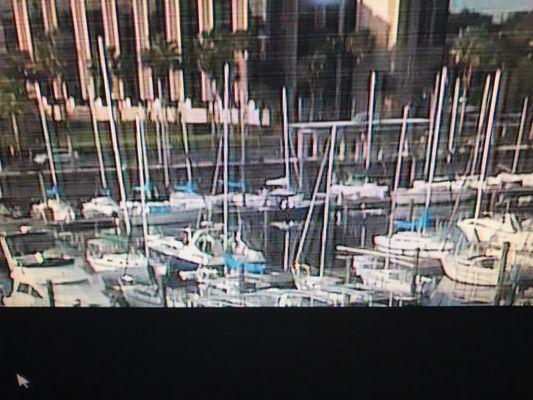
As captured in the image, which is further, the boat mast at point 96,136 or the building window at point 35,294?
the building window at point 35,294

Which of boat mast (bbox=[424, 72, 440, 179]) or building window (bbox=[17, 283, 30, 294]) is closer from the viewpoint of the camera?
boat mast (bbox=[424, 72, 440, 179])

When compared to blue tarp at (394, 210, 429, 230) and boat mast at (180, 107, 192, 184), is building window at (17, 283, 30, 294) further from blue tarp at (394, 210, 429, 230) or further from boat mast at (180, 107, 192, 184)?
blue tarp at (394, 210, 429, 230)

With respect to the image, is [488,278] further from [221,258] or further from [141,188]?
[141,188]

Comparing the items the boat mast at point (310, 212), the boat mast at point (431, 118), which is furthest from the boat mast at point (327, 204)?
the boat mast at point (431, 118)

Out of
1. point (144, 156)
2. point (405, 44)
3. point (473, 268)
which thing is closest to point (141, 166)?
point (144, 156)

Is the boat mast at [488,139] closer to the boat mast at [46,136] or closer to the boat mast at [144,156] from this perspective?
the boat mast at [144,156]
